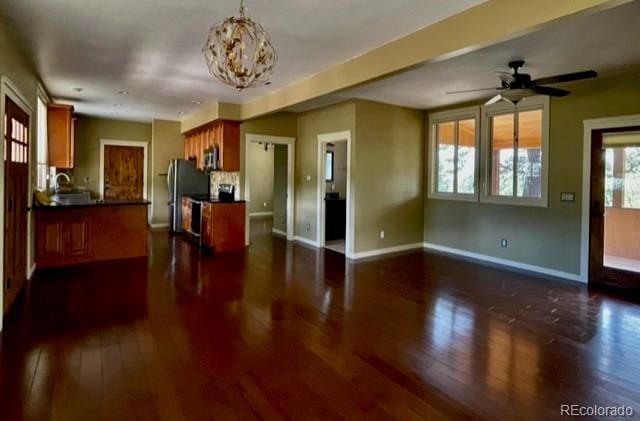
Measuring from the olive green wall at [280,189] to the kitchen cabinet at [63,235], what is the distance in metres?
3.86

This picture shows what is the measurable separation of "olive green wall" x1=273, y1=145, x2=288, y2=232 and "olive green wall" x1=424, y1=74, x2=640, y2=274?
13.1ft

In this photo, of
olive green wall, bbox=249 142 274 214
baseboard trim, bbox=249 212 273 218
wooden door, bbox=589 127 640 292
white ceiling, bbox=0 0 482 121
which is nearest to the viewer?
white ceiling, bbox=0 0 482 121

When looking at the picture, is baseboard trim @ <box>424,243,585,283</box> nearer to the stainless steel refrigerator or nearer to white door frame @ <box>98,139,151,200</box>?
the stainless steel refrigerator

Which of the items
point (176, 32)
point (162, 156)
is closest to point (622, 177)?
point (176, 32)

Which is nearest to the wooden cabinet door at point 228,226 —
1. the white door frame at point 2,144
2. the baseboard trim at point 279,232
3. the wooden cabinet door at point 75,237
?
the baseboard trim at point 279,232

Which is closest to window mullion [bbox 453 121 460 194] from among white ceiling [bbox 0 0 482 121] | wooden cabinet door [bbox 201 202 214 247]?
white ceiling [bbox 0 0 482 121]

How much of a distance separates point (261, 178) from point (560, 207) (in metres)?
8.11

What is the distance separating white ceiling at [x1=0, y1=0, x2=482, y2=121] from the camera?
3.05m

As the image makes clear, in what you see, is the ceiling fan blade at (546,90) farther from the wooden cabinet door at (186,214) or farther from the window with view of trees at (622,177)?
the wooden cabinet door at (186,214)

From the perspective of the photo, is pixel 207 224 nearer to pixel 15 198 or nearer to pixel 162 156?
pixel 15 198

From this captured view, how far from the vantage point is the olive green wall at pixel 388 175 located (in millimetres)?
6500

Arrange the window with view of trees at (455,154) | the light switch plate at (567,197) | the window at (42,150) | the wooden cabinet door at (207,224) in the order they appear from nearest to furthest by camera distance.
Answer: the light switch plate at (567,197) → the window at (42,150) → the window with view of trees at (455,154) → the wooden cabinet door at (207,224)

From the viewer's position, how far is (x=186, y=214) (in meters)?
8.17

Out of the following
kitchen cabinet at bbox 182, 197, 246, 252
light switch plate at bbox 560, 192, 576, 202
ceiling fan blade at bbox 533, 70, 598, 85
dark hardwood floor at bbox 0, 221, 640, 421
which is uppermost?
ceiling fan blade at bbox 533, 70, 598, 85
